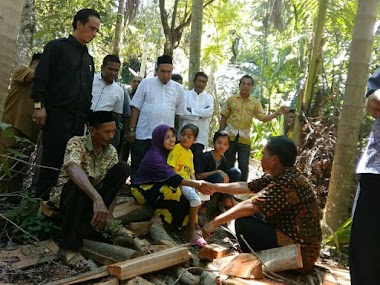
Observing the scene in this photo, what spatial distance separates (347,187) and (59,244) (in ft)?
10.4

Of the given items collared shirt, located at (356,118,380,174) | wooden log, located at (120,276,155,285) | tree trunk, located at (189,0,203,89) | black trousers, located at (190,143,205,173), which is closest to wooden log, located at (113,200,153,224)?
black trousers, located at (190,143,205,173)

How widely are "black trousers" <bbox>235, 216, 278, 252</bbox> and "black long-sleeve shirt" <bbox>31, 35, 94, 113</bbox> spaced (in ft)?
6.60

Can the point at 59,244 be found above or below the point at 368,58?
below

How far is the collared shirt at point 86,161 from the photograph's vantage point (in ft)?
12.0

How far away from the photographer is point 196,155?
5.68 metres

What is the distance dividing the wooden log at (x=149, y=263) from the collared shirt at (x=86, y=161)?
90 centimetres

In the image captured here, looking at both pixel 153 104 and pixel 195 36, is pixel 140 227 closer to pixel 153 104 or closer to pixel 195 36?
pixel 153 104

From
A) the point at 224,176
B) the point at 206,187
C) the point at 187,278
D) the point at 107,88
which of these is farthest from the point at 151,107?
the point at 187,278

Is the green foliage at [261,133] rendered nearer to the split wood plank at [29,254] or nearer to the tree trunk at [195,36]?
the tree trunk at [195,36]

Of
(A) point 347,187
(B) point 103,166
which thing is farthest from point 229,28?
(B) point 103,166

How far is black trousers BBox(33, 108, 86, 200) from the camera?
4.19m

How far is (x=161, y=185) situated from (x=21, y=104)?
6.16ft

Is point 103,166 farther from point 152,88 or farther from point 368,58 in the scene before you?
point 368,58

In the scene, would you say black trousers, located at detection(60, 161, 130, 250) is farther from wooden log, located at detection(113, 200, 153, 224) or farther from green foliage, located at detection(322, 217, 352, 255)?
green foliage, located at detection(322, 217, 352, 255)
